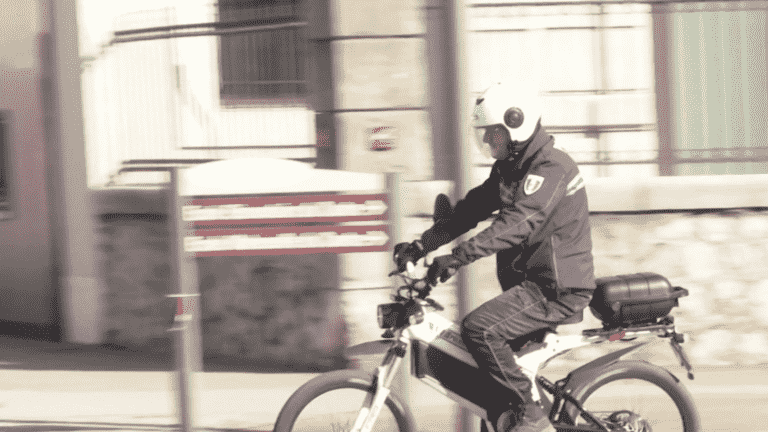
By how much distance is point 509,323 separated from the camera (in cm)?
402

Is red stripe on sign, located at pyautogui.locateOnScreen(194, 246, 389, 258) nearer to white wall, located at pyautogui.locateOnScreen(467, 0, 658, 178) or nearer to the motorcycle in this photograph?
the motorcycle

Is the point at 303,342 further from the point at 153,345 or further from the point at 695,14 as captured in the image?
the point at 695,14

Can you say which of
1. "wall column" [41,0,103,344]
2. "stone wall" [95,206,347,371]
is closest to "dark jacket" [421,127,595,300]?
"stone wall" [95,206,347,371]

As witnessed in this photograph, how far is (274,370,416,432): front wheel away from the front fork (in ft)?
0.08

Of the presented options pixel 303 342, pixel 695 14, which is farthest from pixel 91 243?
pixel 695 14

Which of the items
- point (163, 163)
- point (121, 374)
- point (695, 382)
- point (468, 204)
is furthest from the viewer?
point (163, 163)

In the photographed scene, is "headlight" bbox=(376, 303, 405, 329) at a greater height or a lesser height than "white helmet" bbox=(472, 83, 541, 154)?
lesser

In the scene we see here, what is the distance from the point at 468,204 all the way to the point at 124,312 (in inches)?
178

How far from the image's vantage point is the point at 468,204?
4.35 metres

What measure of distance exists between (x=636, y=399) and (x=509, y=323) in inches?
29.1

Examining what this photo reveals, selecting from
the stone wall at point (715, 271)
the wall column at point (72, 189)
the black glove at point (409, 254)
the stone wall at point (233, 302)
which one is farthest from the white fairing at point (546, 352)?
the wall column at point (72, 189)

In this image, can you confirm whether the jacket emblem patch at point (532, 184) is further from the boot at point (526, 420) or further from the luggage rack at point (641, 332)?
the boot at point (526, 420)

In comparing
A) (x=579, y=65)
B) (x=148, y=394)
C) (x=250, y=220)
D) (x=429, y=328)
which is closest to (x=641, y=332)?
(x=429, y=328)

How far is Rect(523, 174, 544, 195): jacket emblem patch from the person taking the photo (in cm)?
396
